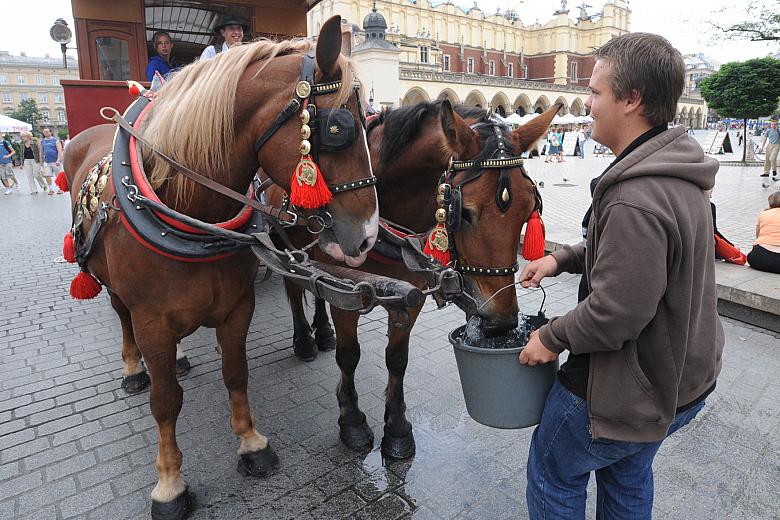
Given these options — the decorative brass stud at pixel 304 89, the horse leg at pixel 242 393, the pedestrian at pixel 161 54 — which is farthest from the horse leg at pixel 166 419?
the pedestrian at pixel 161 54

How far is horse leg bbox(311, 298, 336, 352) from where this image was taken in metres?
4.23

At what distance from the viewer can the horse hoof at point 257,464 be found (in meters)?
2.58

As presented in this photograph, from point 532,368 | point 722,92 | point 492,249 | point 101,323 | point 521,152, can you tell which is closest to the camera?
point 532,368

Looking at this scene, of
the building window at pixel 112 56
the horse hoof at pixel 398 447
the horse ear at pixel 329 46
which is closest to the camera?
the horse ear at pixel 329 46

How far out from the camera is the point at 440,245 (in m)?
2.17

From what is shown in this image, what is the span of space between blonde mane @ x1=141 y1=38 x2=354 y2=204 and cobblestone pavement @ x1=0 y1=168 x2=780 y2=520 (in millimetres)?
1566

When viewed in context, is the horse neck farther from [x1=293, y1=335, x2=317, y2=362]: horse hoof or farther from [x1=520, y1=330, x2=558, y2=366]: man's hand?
[x1=293, y1=335, x2=317, y2=362]: horse hoof

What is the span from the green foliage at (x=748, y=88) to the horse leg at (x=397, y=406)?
61.2ft

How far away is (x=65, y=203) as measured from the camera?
1360 centimetres

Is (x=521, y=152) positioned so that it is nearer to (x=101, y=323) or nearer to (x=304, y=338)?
(x=304, y=338)

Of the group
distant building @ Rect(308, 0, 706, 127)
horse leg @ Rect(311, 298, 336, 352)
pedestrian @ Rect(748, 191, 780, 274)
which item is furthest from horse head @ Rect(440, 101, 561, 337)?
distant building @ Rect(308, 0, 706, 127)

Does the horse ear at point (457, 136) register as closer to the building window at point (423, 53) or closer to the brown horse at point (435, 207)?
the brown horse at point (435, 207)

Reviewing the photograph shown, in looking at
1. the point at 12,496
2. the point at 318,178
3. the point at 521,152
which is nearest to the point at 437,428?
the point at 521,152

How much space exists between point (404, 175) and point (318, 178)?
2.73 ft
